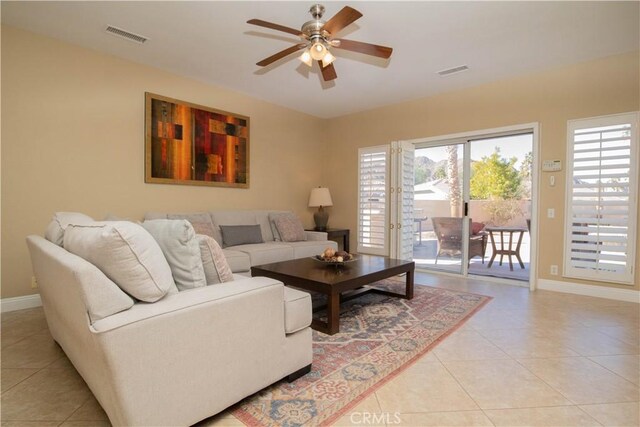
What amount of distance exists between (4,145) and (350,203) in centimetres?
443

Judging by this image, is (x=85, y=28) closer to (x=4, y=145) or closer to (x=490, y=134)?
(x=4, y=145)

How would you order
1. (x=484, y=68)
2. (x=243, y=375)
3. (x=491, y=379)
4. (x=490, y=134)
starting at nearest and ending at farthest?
(x=243, y=375), (x=491, y=379), (x=484, y=68), (x=490, y=134)

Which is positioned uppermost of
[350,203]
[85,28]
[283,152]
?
[85,28]

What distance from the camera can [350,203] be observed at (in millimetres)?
5676

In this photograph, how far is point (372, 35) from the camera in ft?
9.90

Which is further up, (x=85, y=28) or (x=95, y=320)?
(x=85, y=28)

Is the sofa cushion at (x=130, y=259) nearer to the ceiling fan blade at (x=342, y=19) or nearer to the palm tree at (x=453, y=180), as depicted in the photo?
the ceiling fan blade at (x=342, y=19)

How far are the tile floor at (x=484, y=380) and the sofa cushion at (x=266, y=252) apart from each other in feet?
5.95

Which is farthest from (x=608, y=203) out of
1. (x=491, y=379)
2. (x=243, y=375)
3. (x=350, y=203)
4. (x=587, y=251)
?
(x=243, y=375)

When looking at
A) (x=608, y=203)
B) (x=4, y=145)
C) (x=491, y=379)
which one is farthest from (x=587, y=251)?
(x=4, y=145)

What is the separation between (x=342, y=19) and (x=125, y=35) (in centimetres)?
224

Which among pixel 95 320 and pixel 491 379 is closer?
pixel 95 320

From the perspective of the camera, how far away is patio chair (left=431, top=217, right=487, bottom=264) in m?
4.65

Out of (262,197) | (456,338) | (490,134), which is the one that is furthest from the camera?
(262,197)
